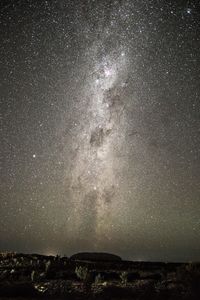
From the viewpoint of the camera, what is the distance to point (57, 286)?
Answer: 10.0 metres

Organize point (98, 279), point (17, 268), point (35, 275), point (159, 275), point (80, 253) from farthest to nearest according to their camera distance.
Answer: point (80, 253) → point (17, 268) → point (159, 275) → point (35, 275) → point (98, 279)

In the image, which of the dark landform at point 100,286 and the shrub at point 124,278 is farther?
the shrub at point 124,278

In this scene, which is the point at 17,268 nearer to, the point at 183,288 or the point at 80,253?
the point at 183,288

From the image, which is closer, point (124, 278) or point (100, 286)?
point (100, 286)

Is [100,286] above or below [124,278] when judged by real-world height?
below

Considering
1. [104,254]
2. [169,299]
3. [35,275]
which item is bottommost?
[169,299]

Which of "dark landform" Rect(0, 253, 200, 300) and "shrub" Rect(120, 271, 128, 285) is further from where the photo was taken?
"shrub" Rect(120, 271, 128, 285)

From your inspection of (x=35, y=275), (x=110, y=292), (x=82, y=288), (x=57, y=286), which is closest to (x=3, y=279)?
(x=35, y=275)

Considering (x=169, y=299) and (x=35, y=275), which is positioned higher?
(x=35, y=275)

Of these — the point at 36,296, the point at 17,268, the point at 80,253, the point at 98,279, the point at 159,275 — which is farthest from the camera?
the point at 80,253

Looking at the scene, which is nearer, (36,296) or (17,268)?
(36,296)

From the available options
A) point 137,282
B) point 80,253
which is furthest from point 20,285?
point 80,253

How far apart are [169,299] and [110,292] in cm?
160

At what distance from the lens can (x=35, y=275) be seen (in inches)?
450
